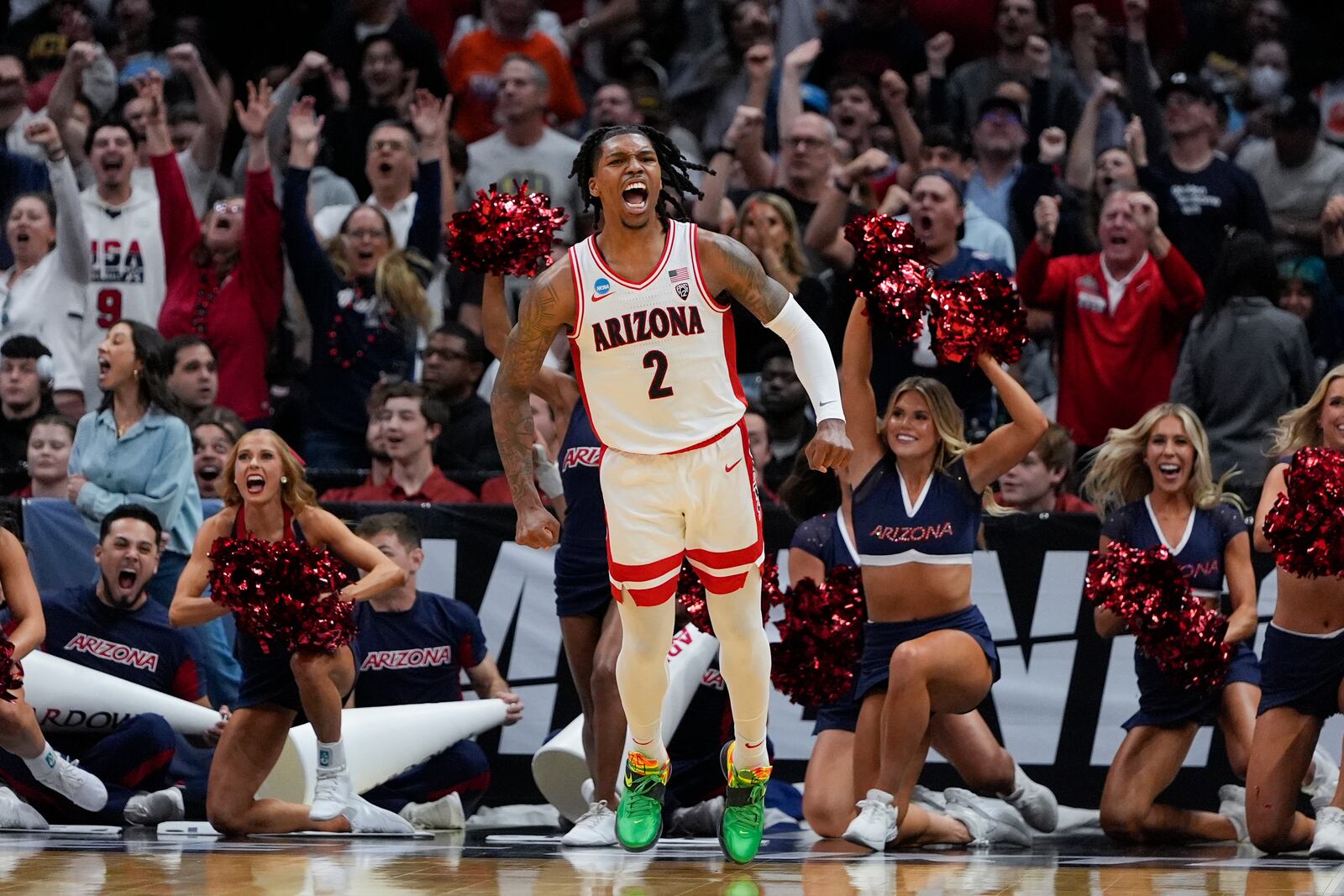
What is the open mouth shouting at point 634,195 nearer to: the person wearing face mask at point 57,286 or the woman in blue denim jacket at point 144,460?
the woman in blue denim jacket at point 144,460

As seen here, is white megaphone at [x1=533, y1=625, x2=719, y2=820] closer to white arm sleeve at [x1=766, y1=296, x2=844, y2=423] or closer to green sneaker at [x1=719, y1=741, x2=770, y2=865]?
green sneaker at [x1=719, y1=741, x2=770, y2=865]

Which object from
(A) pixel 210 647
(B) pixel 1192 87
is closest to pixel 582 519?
(A) pixel 210 647

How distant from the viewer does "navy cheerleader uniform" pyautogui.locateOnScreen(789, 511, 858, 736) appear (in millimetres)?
8461

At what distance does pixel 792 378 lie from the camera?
10.2 meters

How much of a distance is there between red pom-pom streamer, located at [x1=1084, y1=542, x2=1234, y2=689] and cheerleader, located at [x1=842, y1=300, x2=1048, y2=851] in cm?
70

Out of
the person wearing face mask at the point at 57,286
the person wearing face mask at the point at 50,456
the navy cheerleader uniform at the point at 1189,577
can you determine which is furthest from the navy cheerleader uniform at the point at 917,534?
the person wearing face mask at the point at 57,286

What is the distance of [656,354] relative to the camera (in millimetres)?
6359

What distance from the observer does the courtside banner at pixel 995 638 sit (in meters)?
9.11

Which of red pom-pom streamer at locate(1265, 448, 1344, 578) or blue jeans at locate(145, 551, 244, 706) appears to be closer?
red pom-pom streamer at locate(1265, 448, 1344, 578)

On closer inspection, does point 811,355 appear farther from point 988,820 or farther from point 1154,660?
point 1154,660

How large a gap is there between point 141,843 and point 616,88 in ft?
21.0

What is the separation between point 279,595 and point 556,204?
418cm

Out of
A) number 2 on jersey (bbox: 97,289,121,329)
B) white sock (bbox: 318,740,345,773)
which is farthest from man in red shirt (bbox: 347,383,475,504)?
number 2 on jersey (bbox: 97,289,121,329)

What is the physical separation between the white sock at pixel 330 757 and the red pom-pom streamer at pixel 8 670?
1241mm
